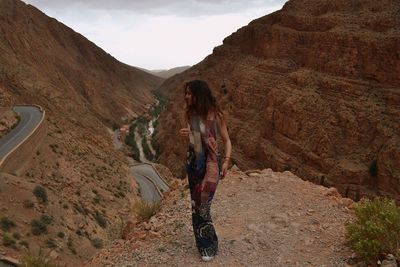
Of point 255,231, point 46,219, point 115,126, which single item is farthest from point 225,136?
point 115,126

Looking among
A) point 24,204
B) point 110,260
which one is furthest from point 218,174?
point 24,204

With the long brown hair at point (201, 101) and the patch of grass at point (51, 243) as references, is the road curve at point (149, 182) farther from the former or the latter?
the long brown hair at point (201, 101)

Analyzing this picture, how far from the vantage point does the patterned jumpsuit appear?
17.8 ft

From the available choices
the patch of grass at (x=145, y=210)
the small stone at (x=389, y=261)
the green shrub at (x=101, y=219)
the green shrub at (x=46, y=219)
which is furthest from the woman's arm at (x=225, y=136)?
the green shrub at (x=101, y=219)

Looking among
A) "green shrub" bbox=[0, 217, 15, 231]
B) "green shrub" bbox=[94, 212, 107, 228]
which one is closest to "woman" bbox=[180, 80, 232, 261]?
"green shrub" bbox=[0, 217, 15, 231]

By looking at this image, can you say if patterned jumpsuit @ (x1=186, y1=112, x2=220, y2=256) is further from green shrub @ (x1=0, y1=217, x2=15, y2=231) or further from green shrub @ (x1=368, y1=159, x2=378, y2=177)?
A: green shrub @ (x1=368, y1=159, x2=378, y2=177)

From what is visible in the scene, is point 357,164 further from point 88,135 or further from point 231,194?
point 231,194

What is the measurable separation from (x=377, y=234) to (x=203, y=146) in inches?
87.9

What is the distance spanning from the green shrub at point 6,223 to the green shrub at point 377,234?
10724 mm

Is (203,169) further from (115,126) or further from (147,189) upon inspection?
(115,126)

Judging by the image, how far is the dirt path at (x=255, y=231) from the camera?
18.9ft

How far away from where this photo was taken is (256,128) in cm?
4131

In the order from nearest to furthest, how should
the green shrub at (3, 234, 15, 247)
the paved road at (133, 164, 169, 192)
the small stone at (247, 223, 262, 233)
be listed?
the small stone at (247, 223, 262, 233), the green shrub at (3, 234, 15, 247), the paved road at (133, 164, 169, 192)

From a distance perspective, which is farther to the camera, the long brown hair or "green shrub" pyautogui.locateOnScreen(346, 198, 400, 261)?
the long brown hair
